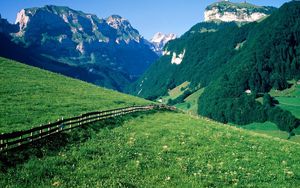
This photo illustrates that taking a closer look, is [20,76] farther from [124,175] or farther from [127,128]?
[124,175]

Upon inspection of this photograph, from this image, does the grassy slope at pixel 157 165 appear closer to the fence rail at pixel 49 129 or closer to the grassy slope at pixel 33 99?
the fence rail at pixel 49 129

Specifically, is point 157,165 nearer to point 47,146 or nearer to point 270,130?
point 47,146

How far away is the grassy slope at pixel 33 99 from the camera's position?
4091 cm

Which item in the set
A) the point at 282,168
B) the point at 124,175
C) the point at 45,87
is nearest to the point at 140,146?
the point at 124,175

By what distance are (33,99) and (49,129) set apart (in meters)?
28.8

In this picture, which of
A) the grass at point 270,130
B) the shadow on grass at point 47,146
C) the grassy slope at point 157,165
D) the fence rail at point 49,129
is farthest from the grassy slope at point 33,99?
the grass at point 270,130

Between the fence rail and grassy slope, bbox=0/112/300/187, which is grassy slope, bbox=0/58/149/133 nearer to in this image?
the fence rail

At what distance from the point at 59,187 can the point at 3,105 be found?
3274cm

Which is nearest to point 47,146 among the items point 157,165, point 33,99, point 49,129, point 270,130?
point 49,129

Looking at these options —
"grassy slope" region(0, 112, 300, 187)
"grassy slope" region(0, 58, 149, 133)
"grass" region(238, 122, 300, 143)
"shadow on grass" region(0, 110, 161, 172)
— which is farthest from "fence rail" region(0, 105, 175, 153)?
"grass" region(238, 122, 300, 143)

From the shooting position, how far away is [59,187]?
60.9 ft

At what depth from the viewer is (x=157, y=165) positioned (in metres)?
24.7

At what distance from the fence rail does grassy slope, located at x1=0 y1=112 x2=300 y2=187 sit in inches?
93.6

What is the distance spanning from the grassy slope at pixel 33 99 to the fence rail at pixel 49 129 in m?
4.26
